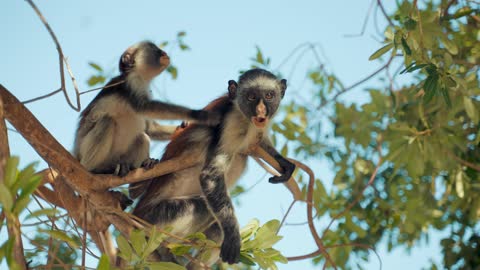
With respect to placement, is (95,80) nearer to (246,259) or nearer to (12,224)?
(246,259)

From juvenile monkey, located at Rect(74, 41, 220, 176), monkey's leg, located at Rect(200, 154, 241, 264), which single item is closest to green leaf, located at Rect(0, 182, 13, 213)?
monkey's leg, located at Rect(200, 154, 241, 264)

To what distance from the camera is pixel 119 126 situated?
881 cm

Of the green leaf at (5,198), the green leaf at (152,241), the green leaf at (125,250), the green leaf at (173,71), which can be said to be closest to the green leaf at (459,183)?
the green leaf at (173,71)

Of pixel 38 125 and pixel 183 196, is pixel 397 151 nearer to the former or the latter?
pixel 183 196

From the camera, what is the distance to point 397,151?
8.19 m

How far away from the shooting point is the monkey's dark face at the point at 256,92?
7594mm

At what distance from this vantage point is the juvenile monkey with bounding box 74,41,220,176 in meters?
8.54

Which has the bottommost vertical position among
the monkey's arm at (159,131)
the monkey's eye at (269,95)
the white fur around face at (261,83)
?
the monkey's eye at (269,95)

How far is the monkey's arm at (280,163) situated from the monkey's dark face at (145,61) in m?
2.56

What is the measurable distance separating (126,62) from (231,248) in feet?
14.0

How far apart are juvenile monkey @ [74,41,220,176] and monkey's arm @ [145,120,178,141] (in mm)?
221

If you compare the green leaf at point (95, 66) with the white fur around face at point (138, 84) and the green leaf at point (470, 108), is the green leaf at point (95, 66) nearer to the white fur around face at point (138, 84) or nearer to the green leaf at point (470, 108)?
the white fur around face at point (138, 84)

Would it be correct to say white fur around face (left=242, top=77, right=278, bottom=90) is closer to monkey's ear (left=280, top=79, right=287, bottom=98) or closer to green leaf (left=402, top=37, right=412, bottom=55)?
monkey's ear (left=280, top=79, right=287, bottom=98)

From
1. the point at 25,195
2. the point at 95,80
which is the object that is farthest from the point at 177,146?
the point at 25,195
